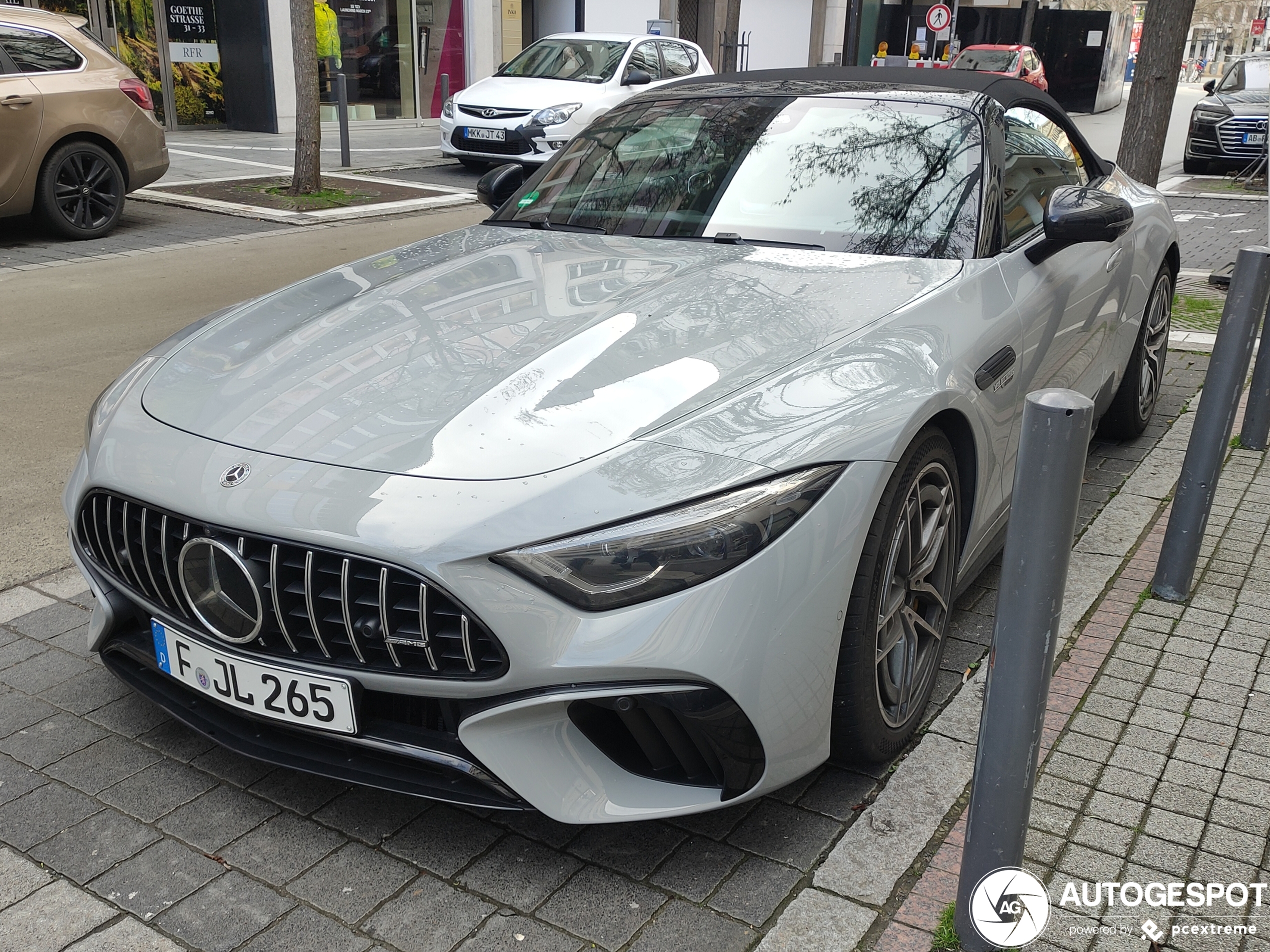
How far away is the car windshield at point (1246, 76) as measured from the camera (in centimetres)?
1742

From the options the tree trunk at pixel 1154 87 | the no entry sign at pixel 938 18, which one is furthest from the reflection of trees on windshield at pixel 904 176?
the no entry sign at pixel 938 18

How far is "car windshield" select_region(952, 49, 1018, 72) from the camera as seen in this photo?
86.9 feet

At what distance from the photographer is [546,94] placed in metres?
13.5

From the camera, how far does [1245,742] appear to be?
2.84 metres

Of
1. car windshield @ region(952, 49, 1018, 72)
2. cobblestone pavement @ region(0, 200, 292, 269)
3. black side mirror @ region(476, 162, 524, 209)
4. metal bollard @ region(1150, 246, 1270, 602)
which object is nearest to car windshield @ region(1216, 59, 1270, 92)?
car windshield @ region(952, 49, 1018, 72)

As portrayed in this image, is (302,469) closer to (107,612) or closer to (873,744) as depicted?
(107,612)

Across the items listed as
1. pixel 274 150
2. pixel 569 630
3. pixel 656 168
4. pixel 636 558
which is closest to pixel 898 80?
pixel 656 168

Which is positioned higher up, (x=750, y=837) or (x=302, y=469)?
(x=302, y=469)

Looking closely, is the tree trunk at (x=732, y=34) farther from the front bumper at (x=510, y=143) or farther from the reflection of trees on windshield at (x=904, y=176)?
the reflection of trees on windshield at (x=904, y=176)

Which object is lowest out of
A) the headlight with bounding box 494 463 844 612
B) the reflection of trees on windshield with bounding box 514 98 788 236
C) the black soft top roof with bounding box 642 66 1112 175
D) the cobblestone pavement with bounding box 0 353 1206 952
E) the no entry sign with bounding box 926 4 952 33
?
the cobblestone pavement with bounding box 0 353 1206 952

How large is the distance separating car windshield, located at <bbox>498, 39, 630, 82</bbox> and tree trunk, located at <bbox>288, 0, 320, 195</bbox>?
133 inches

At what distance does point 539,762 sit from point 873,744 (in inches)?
31.6

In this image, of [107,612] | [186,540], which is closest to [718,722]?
[186,540]

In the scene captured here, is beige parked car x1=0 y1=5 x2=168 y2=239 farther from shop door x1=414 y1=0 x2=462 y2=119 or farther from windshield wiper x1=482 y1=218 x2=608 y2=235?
shop door x1=414 y1=0 x2=462 y2=119
